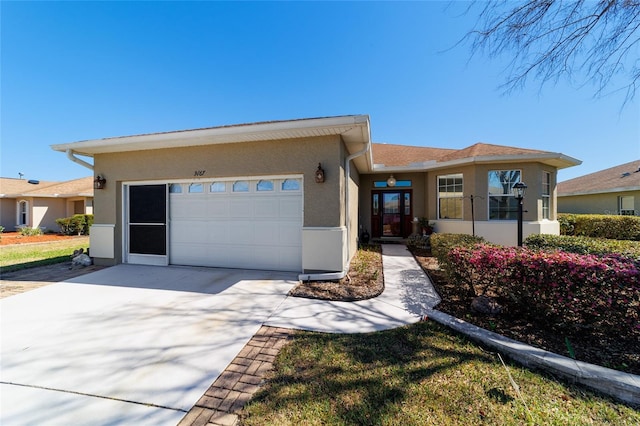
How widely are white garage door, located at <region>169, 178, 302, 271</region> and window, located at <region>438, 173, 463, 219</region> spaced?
6.65 metres

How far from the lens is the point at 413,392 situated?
2129 millimetres

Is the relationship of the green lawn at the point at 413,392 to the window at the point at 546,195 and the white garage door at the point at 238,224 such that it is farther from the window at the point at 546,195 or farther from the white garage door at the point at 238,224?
the window at the point at 546,195

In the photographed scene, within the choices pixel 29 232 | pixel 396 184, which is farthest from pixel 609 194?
pixel 29 232

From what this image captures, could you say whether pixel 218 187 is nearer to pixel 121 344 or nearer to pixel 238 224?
pixel 238 224

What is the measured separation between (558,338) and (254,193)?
5.92 m

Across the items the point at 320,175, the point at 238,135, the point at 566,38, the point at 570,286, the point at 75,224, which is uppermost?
the point at 566,38

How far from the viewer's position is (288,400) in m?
2.04

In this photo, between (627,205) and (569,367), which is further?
(627,205)

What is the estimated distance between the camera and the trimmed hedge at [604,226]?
9721 mm

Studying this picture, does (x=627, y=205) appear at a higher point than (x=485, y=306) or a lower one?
higher

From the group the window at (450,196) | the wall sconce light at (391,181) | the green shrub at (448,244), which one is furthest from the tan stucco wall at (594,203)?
the green shrub at (448,244)

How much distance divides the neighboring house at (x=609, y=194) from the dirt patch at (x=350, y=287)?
50.7 ft

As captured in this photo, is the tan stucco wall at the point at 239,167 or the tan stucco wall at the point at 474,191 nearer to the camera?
the tan stucco wall at the point at 239,167

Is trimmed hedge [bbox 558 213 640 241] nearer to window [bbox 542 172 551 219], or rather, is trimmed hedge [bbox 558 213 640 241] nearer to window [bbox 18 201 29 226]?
window [bbox 542 172 551 219]
